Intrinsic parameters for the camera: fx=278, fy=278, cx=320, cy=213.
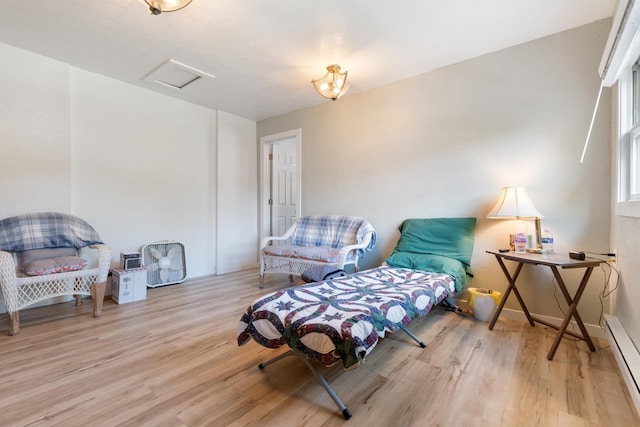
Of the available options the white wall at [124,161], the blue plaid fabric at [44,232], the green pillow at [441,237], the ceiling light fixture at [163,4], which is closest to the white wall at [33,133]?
the white wall at [124,161]

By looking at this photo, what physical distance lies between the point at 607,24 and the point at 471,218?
1.73 metres

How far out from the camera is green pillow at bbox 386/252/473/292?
7.85 ft

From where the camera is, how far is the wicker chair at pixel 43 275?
2084mm

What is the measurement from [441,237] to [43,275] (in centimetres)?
342

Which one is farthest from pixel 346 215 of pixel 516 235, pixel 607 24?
pixel 607 24

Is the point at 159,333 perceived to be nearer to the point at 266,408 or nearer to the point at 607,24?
the point at 266,408

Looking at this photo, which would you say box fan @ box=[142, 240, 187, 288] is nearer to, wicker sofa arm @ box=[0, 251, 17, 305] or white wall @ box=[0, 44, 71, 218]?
white wall @ box=[0, 44, 71, 218]

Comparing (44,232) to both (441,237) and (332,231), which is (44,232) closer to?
(332,231)

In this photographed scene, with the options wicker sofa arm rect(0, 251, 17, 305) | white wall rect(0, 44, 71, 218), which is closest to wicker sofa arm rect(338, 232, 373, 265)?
wicker sofa arm rect(0, 251, 17, 305)

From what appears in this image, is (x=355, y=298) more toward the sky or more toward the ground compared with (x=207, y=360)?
more toward the sky

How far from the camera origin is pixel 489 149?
2592mm

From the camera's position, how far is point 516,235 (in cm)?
227

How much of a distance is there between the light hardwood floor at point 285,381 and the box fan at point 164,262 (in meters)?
1.08

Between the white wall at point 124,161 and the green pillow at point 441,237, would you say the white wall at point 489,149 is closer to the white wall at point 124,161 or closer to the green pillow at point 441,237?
the green pillow at point 441,237
